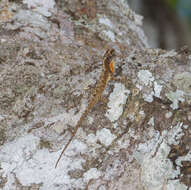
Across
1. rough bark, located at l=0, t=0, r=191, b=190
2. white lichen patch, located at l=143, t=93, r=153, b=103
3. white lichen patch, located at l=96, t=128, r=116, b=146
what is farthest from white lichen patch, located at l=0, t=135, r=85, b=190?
white lichen patch, located at l=143, t=93, r=153, b=103

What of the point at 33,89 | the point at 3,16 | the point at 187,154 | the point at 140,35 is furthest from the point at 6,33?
the point at 187,154

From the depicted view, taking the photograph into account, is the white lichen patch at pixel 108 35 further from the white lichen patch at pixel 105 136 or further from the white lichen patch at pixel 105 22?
the white lichen patch at pixel 105 136

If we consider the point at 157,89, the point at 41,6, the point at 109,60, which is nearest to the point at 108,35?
the point at 109,60

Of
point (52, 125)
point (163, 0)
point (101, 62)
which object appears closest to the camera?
point (52, 125)

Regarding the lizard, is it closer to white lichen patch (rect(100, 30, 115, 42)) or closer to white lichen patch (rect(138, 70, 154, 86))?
white lichen patch (rect(138, 70, 154, 86))

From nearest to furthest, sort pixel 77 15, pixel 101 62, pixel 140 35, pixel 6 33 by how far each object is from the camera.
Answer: pixel 101 62 < pixel 6 33 < pixel 77 15 < pixel 140 35

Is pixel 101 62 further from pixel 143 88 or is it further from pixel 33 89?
pixel 33 89
